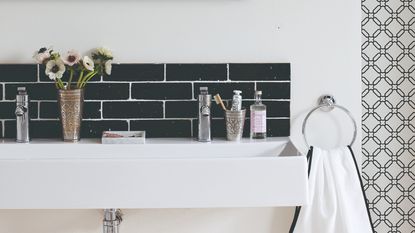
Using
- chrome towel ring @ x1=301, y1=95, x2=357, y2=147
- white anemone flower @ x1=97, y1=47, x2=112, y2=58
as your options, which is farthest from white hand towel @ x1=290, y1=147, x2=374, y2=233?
white anemone flower @ x1=97, y1=47, x2=112, y2=58

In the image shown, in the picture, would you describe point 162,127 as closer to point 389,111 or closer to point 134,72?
point 134,72

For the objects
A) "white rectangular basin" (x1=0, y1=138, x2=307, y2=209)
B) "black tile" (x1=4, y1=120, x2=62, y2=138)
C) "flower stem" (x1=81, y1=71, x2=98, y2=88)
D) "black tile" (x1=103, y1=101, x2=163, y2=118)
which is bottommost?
"white rectangular basin" (x1=0, y1=138, x2=307, y2=209)

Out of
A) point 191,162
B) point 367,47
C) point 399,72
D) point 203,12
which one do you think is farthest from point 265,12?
point 191,162

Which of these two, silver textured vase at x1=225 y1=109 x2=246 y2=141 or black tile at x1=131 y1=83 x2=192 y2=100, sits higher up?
black tile at x1=131 y1=83 x2=192 y2=100

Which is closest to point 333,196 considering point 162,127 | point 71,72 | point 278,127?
point 278,127

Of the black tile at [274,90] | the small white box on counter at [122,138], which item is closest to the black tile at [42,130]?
the small white box on counter at [122,138]

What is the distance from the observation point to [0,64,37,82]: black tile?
2197mm

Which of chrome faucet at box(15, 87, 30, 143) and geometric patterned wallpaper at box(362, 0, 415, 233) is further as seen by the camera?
geometric patterned wallpaper at box(362, 0, 415, 233)

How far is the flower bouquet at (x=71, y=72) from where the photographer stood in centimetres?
210

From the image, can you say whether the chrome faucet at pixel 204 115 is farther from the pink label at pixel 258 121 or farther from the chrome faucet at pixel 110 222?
the chrome faucet at pixel 110 222

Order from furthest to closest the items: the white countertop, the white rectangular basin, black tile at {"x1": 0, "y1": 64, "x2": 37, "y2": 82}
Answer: black tile at {"x1": 0, "y1": 64, "x2": 37, "y2": 82}
the white countertop
the white rectangular basin

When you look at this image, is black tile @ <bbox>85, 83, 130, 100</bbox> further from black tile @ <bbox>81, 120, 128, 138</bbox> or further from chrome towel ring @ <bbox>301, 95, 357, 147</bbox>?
chrome towel ring @ <bbox>301, 95, 357, 147</bbox>

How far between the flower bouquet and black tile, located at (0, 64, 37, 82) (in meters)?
0.10

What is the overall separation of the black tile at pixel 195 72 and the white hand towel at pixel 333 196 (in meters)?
0.46
